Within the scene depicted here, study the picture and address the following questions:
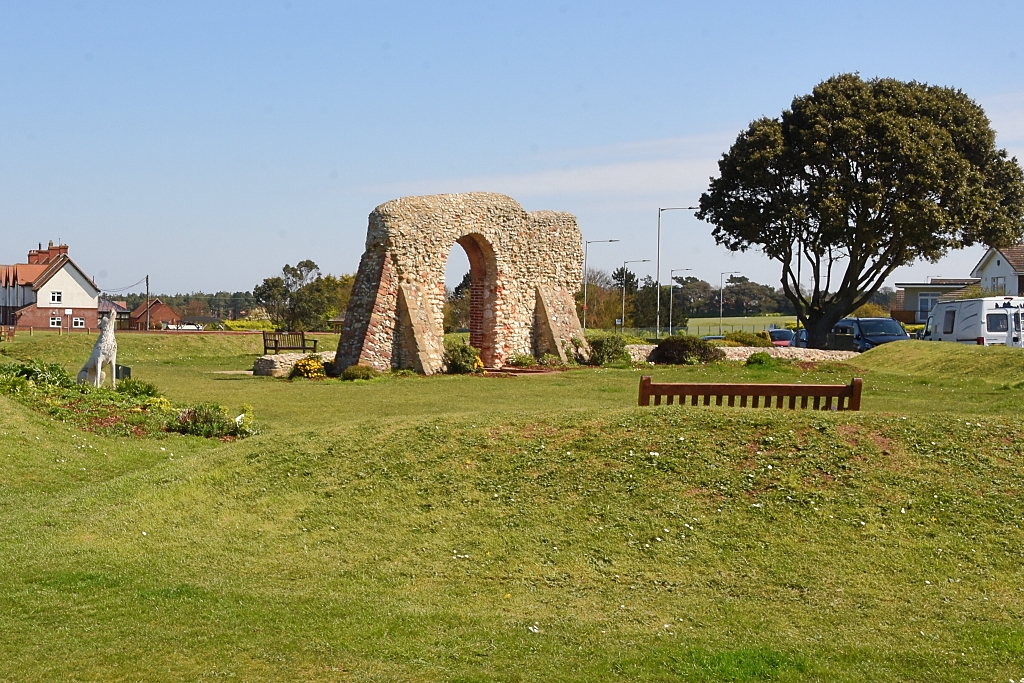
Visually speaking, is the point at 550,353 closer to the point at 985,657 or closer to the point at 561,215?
the point at 561,215

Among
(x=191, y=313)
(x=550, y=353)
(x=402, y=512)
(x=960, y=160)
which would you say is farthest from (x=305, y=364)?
(x=191, y=313)

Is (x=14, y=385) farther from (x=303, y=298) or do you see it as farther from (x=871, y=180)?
(x=303, y=298)

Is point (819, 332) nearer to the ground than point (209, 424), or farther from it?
farther from it

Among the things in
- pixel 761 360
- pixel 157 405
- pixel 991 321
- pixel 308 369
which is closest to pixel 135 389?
pixel 157 405

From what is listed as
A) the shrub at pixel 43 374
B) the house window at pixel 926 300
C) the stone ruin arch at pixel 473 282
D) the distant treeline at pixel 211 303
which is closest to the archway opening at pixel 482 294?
the stone ruin arch at pixel 473 282

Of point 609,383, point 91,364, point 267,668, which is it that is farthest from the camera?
point 609,383

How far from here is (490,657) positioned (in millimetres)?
5973

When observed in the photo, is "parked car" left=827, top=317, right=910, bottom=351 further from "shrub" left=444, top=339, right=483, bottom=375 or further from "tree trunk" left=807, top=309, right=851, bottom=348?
"shrub" left=444, top=339, right=483, bottom=375

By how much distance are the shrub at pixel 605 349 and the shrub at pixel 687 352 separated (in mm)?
1643

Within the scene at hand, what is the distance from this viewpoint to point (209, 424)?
14.6 meters

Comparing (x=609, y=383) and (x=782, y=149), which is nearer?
(x=609, y=383)

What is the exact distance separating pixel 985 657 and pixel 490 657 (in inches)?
116

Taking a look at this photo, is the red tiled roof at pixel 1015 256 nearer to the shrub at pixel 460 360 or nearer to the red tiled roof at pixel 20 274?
the shrub at pixel 460 360

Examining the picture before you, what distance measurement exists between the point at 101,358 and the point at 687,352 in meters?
20.1
